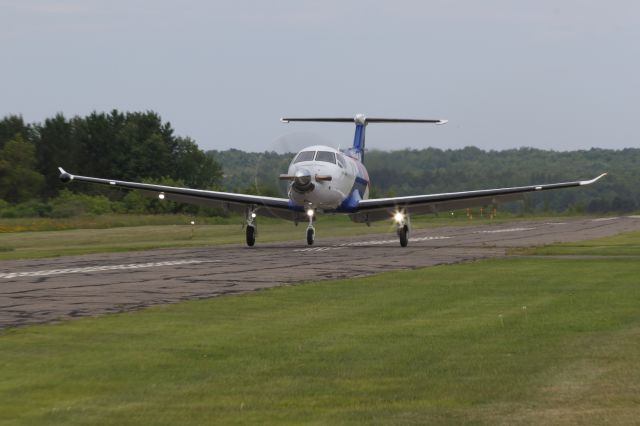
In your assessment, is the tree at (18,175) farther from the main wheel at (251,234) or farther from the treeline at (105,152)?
the main wheel at (251,234)

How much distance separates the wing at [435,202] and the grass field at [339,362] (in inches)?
949

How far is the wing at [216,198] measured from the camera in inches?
1759

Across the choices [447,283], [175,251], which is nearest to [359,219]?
[175,251]

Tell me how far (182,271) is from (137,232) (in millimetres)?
32947

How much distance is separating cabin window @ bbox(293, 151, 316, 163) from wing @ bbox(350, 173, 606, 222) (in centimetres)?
369

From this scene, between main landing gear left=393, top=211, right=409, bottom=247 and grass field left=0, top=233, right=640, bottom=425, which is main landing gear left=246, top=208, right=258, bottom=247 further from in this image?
grass field left=0, top=233, right=640, bottom=425

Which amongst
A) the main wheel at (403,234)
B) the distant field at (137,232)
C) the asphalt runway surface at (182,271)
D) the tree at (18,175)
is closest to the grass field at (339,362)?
the asphalt runway surface at (182,271)

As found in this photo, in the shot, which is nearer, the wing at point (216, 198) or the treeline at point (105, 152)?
the wing at point (216, 198)

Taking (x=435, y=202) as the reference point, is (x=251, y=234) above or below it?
below

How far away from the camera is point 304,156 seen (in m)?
43.9

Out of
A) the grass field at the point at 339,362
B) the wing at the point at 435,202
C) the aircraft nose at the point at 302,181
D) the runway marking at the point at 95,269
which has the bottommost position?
the grass field at the point at 339,362

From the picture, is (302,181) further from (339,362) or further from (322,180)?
(339,362)

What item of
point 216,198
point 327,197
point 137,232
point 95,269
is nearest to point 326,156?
point 327,197

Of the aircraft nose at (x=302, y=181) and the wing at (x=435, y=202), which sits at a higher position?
the aircraft nose at (x=302, y=181)
